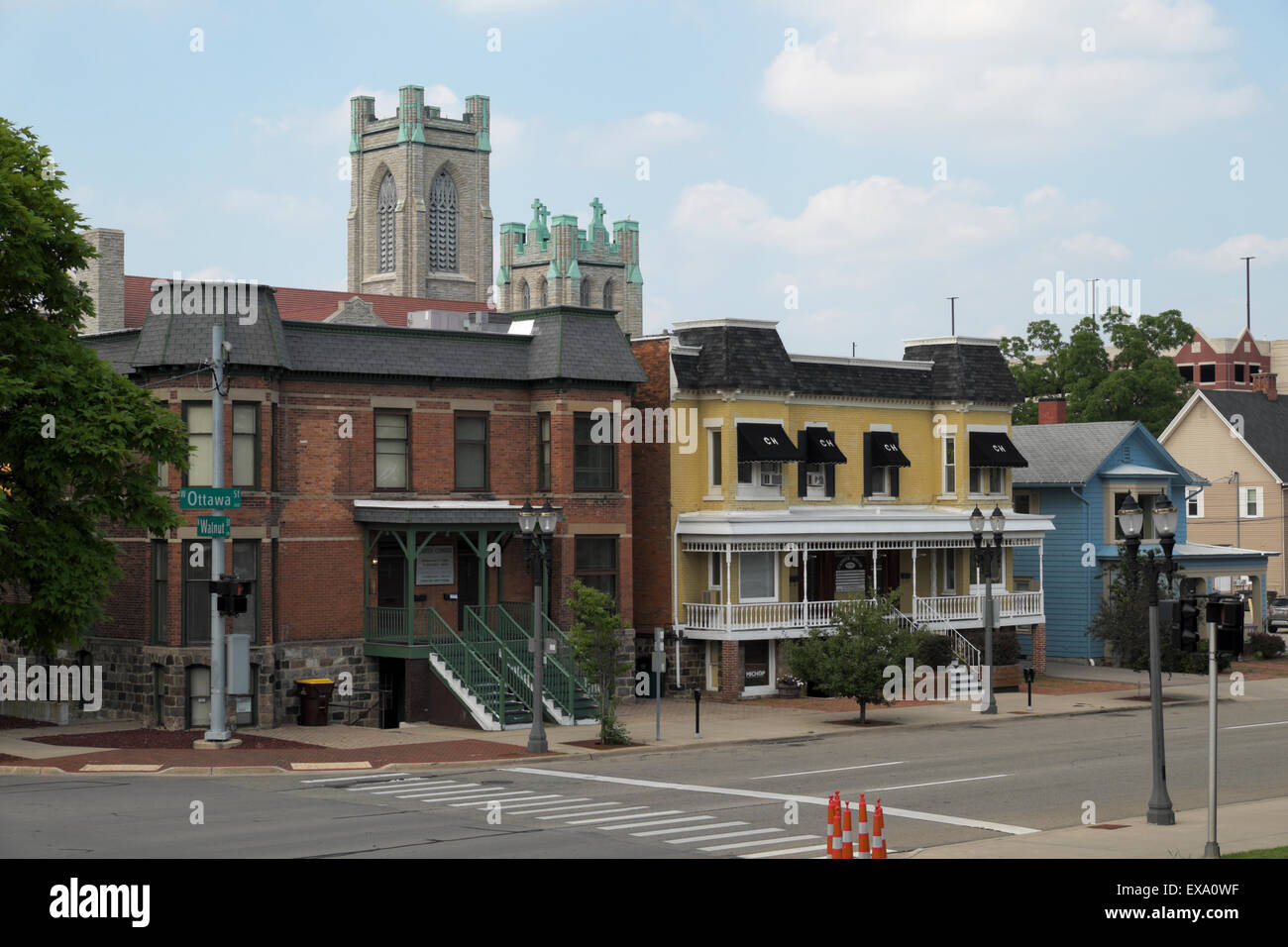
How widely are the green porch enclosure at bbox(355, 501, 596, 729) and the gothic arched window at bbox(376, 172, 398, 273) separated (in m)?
95.1

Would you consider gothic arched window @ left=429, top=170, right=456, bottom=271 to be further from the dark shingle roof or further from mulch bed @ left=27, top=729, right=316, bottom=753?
mulch bed @ left=27, top=729, right=316, bottom=753

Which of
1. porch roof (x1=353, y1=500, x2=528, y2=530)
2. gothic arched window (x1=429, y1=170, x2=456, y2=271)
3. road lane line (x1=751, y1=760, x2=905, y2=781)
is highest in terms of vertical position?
gothic arched window (x1=429, y1=170, x2=456, y2=271)

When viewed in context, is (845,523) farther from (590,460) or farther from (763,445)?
(590,460)

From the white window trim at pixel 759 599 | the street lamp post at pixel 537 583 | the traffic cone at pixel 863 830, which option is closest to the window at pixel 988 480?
the white window trim at pixel 759 599

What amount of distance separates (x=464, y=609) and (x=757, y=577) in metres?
9.10

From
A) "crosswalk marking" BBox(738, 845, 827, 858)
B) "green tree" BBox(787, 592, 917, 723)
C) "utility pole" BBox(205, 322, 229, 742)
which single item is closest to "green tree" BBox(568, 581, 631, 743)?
"green tree" BBox(787, 592, 917, 723)

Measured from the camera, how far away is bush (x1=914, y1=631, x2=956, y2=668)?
4272 centimetres

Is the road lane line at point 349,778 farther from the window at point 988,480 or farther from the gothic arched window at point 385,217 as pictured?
the gothic arched window at point 385,217

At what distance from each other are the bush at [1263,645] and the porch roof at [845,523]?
31.7 ft

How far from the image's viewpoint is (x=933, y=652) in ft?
141

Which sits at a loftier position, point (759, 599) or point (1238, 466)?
point (1238, 466)

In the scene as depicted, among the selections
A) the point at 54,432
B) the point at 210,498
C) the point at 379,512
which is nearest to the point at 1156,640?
the point at 210,498

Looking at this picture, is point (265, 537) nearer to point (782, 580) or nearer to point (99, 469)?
point (99, 469)

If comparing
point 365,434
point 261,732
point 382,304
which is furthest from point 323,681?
point 382,304
